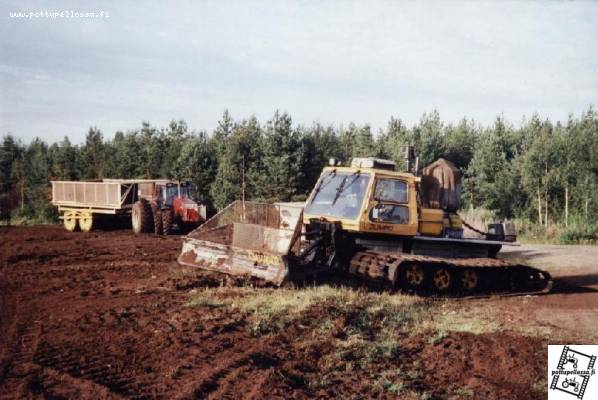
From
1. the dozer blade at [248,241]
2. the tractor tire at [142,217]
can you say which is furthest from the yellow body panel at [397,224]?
the tractor tire at [142,217]

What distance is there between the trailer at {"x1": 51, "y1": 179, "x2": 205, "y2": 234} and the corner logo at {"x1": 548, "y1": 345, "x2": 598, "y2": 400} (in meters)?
16.4

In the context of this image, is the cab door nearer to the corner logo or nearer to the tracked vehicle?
the tracked vehicle

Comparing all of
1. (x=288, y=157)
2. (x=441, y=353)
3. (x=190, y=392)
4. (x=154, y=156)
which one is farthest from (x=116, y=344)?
(x=154, y=156)

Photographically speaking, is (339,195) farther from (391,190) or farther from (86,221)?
(86,221)

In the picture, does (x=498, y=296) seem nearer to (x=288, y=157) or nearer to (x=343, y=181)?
(x=343, y=181)

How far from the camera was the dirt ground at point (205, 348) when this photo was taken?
217 inches

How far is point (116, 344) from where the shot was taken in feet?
21.9

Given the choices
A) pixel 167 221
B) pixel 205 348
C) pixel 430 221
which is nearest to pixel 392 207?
pixel 430 221

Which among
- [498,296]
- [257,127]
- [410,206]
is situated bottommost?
[498,296]

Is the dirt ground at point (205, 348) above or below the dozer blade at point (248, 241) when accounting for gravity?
below

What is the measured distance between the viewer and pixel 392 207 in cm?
1053

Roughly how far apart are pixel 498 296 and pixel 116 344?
292 inches

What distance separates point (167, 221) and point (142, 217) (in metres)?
0.99

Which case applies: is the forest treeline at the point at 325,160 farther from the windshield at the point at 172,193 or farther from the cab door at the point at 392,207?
the cab door at the point at 392,207
